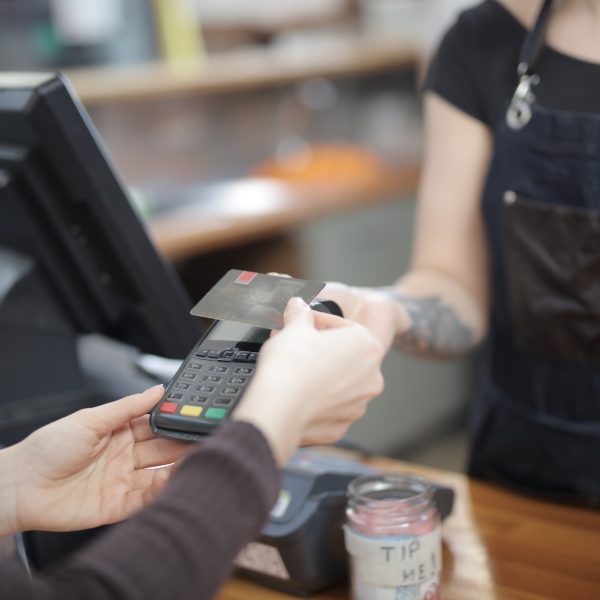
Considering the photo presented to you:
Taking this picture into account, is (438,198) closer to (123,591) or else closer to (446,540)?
(446,540)

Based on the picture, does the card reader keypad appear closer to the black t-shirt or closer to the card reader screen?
the card reader screen

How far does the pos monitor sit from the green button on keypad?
319mm

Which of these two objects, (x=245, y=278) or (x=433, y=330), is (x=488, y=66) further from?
(x=245, y=278)

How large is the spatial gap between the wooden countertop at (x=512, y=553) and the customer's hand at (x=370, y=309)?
24cm

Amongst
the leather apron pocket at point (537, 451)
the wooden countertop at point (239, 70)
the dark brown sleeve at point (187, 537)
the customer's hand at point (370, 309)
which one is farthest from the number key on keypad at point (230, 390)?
the wooden countertop at point (239, 70)

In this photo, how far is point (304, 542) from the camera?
1012 mm

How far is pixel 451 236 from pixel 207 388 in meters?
0.73

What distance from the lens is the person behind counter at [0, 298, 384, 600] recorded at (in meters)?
0.64

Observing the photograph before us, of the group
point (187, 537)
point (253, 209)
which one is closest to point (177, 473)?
point (187, 537)

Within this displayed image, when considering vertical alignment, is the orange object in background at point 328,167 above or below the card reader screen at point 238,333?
below

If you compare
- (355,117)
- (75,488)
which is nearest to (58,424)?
(75,488)

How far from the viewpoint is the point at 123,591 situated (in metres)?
0.62

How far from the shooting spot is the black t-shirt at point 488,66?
1318mm

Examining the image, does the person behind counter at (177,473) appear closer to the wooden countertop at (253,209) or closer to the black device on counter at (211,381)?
the black device on counter at (211,381)
